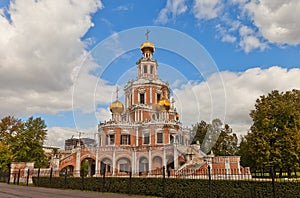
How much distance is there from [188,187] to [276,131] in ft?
66.8

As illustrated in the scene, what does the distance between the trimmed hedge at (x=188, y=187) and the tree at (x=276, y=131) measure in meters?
18.0

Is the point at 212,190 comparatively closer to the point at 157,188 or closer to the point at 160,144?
the point at 157,188

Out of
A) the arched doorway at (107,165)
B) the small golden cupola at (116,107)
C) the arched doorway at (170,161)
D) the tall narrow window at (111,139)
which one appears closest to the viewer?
the arched doorway at (107,165)

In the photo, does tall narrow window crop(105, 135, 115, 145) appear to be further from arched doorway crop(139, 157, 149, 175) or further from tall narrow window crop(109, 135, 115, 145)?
arched doorway crop(139, 157, 149, 175)

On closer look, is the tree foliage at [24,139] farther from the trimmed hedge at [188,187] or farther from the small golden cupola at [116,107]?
the trimmed hedge at [188,187]

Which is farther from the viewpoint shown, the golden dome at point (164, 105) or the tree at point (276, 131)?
the golden dome at point (164, 105)

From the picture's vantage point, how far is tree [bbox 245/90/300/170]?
26.3 m

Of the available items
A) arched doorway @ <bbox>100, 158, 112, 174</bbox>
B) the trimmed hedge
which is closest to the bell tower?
arched doorway @ <bbox>100, 158, 112, 174</bbox>

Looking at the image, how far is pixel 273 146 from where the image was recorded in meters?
27.5

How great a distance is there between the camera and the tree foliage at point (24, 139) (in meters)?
34.7

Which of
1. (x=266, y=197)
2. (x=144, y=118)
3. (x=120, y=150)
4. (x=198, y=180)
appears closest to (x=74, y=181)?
(x=198, y=180)

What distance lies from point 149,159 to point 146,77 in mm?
13476

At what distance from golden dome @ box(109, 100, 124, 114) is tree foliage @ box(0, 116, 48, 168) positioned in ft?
36.1

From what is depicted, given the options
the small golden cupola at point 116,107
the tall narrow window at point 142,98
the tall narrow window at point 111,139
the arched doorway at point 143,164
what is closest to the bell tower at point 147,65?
the tall narrow window at point 142,98
